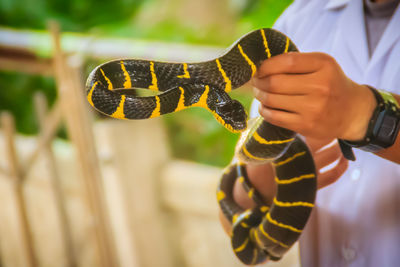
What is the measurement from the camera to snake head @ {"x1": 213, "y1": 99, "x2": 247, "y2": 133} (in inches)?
31.1

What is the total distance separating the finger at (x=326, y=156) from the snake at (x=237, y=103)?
0.07 meters

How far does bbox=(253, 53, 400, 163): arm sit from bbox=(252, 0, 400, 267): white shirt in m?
0.21

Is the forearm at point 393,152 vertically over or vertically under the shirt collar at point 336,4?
under

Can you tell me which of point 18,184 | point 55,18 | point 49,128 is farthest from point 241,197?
point 55,18

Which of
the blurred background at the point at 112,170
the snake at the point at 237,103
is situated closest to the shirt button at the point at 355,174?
the snake at the point at 237,103

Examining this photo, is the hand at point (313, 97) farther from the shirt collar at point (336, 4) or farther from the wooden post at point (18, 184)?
the wooden post at point (18, 184)

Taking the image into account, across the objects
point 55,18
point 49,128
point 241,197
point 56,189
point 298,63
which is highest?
point 55,18

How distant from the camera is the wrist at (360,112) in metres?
0.70

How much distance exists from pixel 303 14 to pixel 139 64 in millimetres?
406

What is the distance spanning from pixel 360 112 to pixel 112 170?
1470 millimetres

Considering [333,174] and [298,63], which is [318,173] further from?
[298,63]

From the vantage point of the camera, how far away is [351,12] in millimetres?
915

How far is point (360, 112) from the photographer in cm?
71

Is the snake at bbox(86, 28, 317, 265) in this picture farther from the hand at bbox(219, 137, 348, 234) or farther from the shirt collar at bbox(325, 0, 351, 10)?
the shirt collar at bbox(325, 0, 351, 10)
